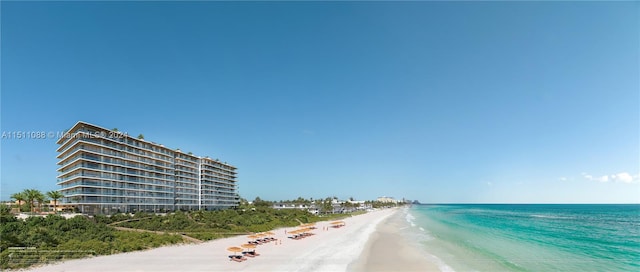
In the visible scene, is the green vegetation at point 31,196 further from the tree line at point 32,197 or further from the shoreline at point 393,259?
the shoreline at point 393,259

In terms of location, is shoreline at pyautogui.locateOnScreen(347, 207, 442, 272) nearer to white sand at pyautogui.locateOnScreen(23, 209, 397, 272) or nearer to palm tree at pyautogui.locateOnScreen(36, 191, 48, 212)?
white sand at pyautogui.locateOnScreen(23, 209, 397, 272)

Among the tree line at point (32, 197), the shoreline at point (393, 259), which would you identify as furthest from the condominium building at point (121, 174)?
the shoreline at point (393, 259)

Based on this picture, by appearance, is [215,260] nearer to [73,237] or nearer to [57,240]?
[57,240]

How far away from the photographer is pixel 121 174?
6550cm

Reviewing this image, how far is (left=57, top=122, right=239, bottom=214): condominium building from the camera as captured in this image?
5769cm

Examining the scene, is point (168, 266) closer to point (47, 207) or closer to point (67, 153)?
point (47, 207)

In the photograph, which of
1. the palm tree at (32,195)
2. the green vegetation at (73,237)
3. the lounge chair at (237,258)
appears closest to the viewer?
the green vegetation at (73,237)

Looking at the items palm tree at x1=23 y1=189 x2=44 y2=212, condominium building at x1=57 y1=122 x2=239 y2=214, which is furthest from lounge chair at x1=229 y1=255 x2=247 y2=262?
palm tree at x1=23 y1=189 x2=44 y2=212

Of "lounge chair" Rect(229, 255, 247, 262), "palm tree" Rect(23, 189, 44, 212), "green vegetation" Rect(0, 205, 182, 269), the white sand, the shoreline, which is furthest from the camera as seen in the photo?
"palm tree" Rect(23, 189, 44, 212)

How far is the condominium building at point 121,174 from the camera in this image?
57.7 m

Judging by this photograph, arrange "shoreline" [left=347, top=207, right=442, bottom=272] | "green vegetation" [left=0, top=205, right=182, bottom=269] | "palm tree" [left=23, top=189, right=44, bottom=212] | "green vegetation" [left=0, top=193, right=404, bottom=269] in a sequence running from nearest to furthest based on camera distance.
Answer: "green vegetation" [left=0, top=205, right=182, bottom=269]
"green vegetation" [left=0, top=193, right=404, bottom=269]
"shoreline" [left=347, top=207, right=442, bottom=272]
"palm tree" [left=23, top=189, right=44, bottom=212]

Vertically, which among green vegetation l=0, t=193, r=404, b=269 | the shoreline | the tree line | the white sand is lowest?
the shoreline

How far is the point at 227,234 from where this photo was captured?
148 feet

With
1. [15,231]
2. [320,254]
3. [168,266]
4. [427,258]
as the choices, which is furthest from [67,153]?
[427,258]
